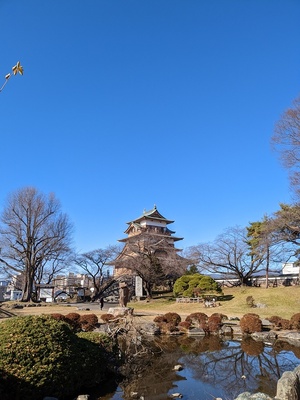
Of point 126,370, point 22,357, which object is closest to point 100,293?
point 126,370

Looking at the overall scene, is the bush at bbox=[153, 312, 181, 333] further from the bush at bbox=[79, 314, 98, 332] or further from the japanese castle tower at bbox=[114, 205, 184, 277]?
the japanese castle tower at bbox=[114, 205, 184, 277]

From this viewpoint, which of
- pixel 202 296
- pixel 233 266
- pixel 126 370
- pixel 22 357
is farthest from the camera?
pixel 233 266

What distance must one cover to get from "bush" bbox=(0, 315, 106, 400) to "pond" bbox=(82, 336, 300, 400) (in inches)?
25.2

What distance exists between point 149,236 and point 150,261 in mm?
2853

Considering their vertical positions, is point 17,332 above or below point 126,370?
above

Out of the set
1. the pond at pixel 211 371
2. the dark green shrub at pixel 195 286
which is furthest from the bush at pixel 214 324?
the dark green shrub at pixel 195 286

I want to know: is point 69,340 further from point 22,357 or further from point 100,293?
point 100,293

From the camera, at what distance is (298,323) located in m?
14.6

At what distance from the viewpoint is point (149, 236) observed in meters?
32.7

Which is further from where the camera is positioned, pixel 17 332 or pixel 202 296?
pixel 202 296

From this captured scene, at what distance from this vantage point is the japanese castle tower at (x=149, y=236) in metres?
32.6

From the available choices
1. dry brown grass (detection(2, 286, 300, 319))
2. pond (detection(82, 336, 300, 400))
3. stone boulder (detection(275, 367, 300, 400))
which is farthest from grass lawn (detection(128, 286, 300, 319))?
stone boulder (detection(275, 367, 300, 400))

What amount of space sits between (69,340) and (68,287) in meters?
42.0

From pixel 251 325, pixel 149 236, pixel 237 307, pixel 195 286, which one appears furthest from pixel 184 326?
pixel 149 236
